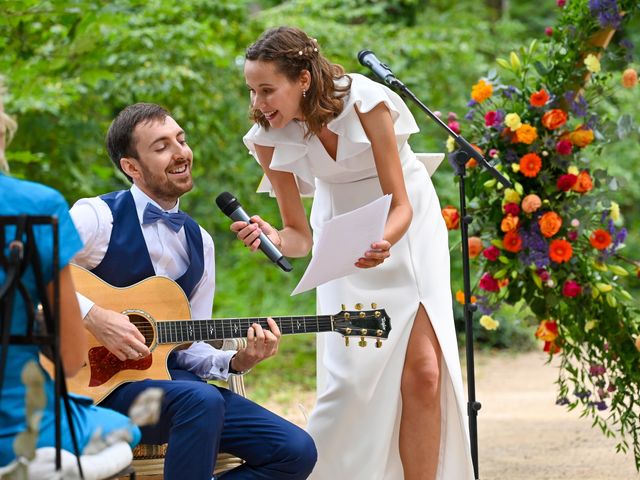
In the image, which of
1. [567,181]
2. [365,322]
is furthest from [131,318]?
[567,181]

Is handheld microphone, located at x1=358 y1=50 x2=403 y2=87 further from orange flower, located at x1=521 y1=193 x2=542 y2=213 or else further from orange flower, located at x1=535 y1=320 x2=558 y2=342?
orange flower, located at x1=535 y1=320 x2=558 y2=342

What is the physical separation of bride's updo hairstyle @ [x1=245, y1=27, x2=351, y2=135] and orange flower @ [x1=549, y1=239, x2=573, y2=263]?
166 cm

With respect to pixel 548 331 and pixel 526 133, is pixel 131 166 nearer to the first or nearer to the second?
pixel 526 133

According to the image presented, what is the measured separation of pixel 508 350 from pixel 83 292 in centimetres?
862

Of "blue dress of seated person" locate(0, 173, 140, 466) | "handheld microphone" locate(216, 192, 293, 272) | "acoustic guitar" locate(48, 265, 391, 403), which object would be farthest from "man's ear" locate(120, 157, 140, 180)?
"blue dress of seated person" locate(0, 173, 140, 466)

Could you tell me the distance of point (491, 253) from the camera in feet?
17.5

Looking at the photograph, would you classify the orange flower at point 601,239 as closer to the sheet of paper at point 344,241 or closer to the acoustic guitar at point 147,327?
the sheet of paper at point 344,241

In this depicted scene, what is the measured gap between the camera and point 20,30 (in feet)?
18.9

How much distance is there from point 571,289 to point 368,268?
161 centimetres

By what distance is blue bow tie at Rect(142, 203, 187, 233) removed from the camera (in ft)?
12.2

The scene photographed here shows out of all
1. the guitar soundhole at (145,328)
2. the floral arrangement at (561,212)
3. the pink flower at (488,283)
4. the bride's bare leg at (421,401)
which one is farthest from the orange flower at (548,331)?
the guitar soundhole at (145,328)

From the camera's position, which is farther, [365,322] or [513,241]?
[513,241]

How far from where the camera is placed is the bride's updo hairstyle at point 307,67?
3.87 m

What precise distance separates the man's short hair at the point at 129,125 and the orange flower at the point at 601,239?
2.37 meters
